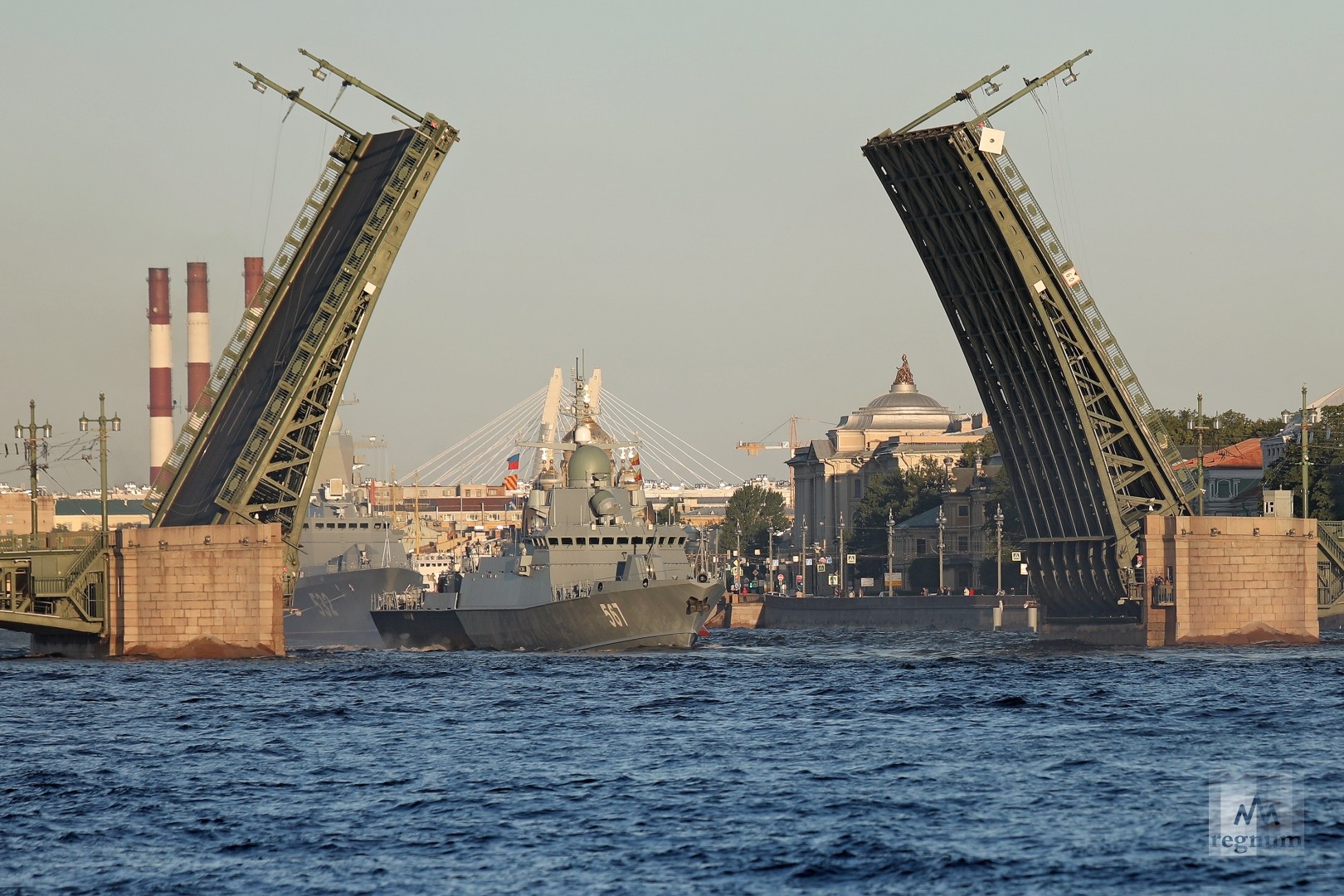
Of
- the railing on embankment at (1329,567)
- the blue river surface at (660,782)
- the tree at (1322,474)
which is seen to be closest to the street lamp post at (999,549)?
the tree at (1322,474)

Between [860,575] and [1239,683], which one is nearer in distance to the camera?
[1239,683]

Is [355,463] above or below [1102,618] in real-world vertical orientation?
above

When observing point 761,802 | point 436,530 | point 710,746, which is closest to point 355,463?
point 710,746

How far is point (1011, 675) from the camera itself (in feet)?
145

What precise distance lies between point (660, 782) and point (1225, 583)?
3312 centimetres

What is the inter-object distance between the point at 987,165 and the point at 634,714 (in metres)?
17.0

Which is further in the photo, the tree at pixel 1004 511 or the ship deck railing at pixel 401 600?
the tree at pixel 1004 511

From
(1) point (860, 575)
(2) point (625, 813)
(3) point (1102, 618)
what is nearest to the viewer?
(2) point (625, 813)

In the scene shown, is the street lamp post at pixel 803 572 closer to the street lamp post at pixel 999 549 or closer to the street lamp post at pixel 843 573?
the street lamp post at pixel 843 573

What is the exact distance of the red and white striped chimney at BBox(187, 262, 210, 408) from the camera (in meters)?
117

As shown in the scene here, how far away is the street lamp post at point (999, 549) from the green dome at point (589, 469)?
37.9 m

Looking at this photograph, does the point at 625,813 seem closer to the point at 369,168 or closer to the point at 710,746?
the point at 710,746

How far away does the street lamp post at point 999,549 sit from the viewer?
310ft

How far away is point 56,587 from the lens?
49.8 meters
